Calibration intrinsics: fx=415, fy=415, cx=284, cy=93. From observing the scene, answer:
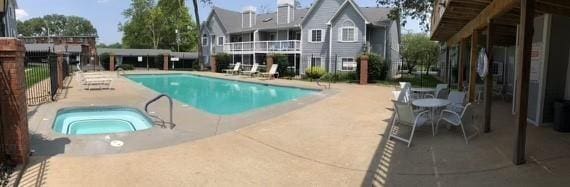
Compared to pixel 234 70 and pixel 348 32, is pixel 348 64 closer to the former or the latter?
pixel 348 32

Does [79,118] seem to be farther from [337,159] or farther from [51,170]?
[337,159]

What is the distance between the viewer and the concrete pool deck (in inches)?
205

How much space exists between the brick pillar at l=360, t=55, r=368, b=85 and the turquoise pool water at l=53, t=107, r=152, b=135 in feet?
46.9

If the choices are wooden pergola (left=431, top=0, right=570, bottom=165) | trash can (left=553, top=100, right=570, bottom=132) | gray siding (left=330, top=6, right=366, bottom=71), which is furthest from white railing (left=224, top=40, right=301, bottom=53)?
trash can (left=553, top=100, right=570, bottom=132)

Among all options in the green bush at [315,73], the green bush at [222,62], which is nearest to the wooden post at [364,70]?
the green bush at [315,73]

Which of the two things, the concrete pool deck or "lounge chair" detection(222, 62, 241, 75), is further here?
"lounge chair" detection(222, 62, 241, 75)

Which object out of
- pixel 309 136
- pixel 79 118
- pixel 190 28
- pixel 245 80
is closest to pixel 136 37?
pixel 190 28

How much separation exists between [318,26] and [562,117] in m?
25.1

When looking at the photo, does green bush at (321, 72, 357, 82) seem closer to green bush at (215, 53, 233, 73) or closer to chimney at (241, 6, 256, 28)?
green bush at (215, 53, 233, 73)

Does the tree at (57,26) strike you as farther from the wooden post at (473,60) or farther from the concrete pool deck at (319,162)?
the concrete pool deck at (319,162)

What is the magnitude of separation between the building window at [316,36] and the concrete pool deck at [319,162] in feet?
78.0

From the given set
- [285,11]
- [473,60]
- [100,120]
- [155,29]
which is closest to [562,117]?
[473,60]

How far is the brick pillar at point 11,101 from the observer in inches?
217

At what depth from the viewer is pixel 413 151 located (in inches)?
264
